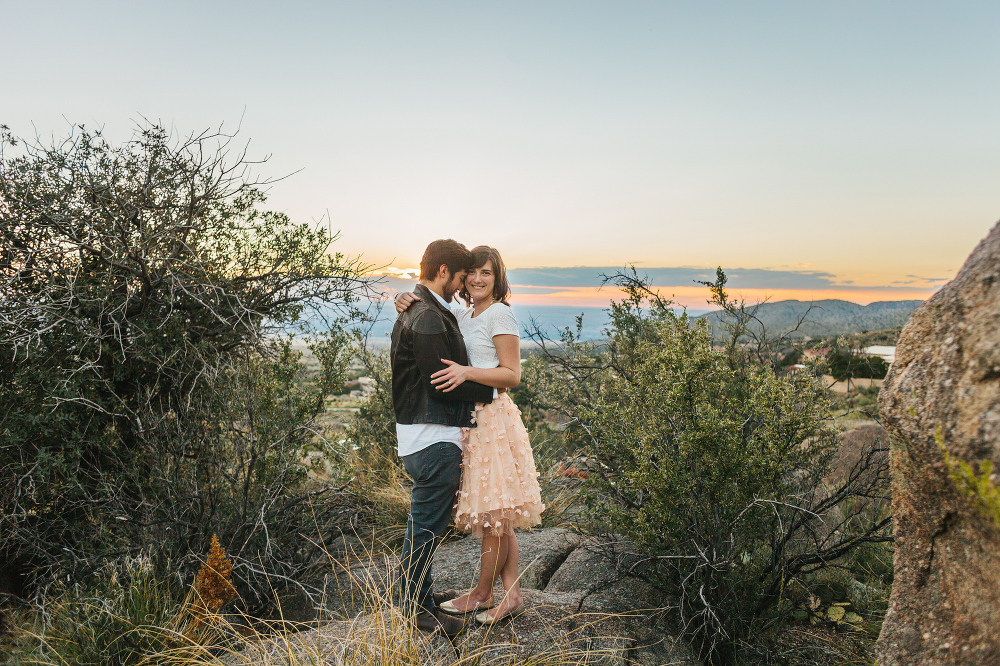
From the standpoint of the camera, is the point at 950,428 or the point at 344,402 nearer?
the point at 950,428

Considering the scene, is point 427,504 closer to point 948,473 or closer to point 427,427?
point 427,427

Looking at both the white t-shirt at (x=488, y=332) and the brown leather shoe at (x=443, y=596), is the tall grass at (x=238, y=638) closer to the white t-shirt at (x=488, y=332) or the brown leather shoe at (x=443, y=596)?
the brown leather shoe at (x=443, y=596)

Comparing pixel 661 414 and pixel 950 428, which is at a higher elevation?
pixel 950 428

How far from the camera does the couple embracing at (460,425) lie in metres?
3.21

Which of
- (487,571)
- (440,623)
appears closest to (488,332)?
(487,571)

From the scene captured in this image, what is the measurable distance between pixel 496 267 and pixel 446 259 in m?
0.29

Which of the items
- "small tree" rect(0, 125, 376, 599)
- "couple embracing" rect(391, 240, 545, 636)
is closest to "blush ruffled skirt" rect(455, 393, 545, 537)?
"couple embracing" rect(391, 240, 545, 636)

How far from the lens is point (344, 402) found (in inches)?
377

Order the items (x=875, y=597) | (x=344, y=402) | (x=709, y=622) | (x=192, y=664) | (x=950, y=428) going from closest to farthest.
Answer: (x=950, y=428) < (x=192, y=664) < (x=709, y=622) < (x=875, y=597) < (x=344, y=402)

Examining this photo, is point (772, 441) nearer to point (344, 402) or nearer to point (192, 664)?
point (192, 664)

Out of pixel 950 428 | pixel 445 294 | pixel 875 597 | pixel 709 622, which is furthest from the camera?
pixel 875 597

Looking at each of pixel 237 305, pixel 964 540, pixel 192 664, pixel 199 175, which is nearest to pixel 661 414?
pixel 964 540

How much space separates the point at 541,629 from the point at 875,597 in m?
2.40

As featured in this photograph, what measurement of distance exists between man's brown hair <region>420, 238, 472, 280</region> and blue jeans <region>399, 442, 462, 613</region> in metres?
0.96
